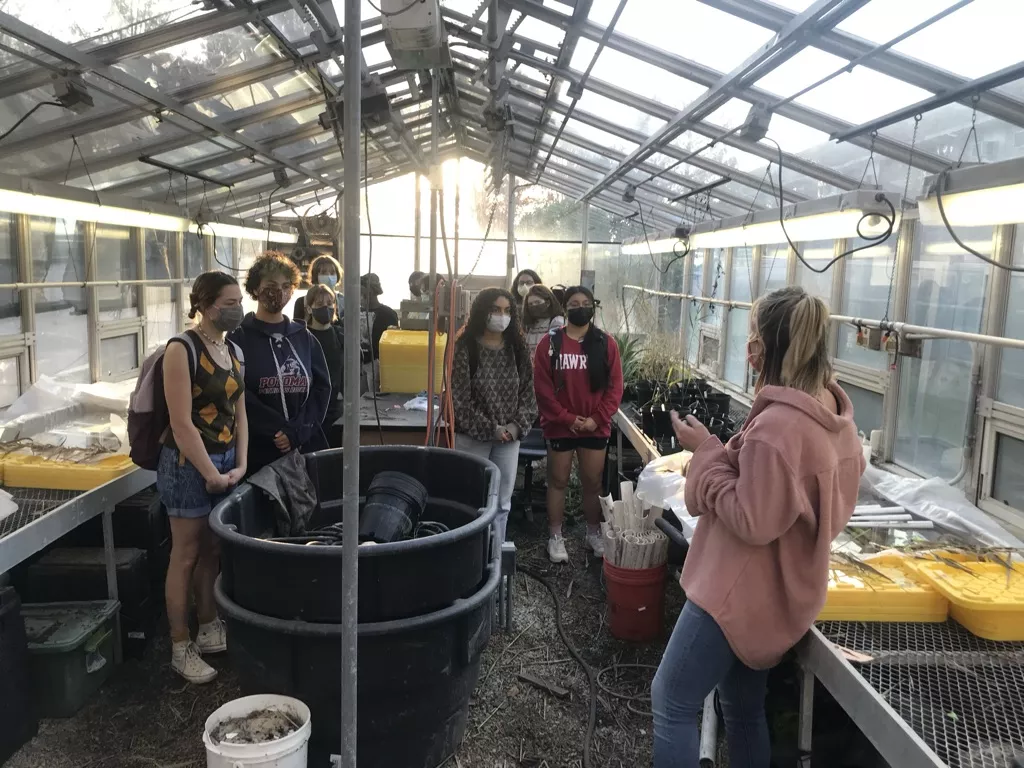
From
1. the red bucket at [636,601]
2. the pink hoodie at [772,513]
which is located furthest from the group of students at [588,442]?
the red bucket at [636,601]

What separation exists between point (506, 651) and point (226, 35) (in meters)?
3.58

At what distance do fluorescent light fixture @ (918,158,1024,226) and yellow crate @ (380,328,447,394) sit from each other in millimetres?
2751

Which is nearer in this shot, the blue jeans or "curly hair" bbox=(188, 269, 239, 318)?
the blue jeans

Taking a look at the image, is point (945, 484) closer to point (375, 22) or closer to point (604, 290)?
point (375, 22)

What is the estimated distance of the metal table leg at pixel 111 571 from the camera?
9.29 ft

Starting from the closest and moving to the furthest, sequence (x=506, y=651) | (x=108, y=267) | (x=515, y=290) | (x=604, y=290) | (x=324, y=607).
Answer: (x=324, y=607)
(x=506, y=651)
(x=108, y=267)
(x=515, y=290)
(x=604, y=290)

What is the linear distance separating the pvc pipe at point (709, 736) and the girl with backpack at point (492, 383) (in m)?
1.33

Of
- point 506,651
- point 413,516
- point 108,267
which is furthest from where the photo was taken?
point 108,267

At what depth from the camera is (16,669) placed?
7.74 feet

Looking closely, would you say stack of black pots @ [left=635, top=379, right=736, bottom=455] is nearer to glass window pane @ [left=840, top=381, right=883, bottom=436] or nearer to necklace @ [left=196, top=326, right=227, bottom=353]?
glass window pane @ [left=840, top=381, right=883, bottom=436]

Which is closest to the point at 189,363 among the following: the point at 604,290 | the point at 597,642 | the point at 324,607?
the point at 324,607

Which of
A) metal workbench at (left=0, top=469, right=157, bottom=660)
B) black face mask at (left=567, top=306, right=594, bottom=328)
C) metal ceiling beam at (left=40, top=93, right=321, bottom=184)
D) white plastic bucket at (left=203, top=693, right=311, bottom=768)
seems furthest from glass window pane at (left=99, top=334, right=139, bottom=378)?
white plastic bucket at (left=203, top=693, right=311, bottom=768)

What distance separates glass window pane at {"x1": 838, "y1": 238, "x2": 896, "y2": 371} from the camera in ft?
11.7

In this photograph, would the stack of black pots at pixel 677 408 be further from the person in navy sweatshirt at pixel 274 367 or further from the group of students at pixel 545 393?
the person in navy sweatshirt at pixel 274 367
